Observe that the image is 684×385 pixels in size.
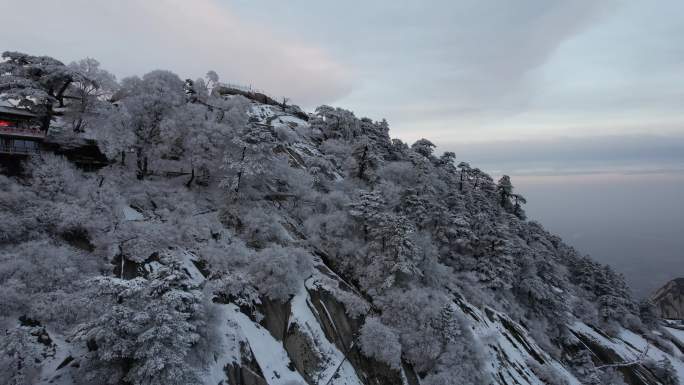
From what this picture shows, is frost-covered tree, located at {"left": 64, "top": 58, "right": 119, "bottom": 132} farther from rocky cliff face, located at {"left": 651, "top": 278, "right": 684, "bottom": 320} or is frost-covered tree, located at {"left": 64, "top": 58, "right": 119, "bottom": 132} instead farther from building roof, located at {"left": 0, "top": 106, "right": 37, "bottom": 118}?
rocky cliff face, located at {"left": 651, "top": 278, "right": 684, "bottom": 320}

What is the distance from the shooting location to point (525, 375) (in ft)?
109

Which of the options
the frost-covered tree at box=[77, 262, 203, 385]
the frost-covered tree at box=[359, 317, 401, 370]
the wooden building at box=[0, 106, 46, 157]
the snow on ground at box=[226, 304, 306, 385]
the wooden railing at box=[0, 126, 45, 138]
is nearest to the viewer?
the frost-covered tree at box=[77, 262, 203, 385]

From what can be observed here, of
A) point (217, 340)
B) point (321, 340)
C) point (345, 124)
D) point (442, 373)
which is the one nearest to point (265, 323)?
point (321, 340)

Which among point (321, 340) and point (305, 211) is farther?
point (305, 211)

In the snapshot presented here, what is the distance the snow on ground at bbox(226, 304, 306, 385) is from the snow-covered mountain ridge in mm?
98

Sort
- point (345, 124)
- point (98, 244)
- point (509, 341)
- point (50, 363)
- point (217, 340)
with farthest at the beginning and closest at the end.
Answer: point (345, 124)
point (509, 341)
point (98, 244)
point (217, 340)
point (50, 363)

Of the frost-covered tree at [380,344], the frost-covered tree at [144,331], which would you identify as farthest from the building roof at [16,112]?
the frost-covered tree at [380,344]

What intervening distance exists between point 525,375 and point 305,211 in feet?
95.1

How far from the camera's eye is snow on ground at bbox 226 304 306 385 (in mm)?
21422

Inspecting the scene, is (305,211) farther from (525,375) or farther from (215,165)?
(525,375)

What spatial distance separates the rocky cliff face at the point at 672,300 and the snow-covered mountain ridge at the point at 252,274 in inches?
2783

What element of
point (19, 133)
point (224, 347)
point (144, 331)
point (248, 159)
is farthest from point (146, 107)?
point (144, 331)

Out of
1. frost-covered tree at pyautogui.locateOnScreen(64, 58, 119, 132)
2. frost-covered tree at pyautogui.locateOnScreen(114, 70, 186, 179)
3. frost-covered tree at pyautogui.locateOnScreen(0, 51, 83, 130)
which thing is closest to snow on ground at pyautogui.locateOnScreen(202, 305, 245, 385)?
frost-covered tree at pyautogui.locateOnScreen(114, 70, 186, 179)

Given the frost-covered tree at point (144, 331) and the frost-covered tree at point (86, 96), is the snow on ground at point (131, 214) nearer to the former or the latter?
the frost-covered tree at point (86, 96)
